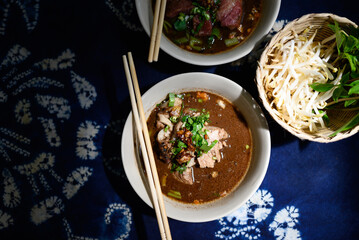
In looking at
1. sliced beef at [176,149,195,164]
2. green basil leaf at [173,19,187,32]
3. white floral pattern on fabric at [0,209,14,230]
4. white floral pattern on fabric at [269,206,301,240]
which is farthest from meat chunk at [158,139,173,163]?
white floral pattern on fabric at [0,209,14,230]

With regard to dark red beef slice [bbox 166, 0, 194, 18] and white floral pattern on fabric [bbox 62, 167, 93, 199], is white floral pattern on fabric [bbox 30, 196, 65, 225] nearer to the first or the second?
white floral pattern on fabric [bbox 62, 167, 93, 199]

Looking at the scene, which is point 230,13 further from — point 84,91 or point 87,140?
point 87,140

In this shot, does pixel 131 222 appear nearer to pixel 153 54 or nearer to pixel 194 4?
pixel 153 54

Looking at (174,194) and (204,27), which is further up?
(204,27)

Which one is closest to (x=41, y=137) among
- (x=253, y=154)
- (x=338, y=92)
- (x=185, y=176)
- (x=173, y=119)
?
(x=173, y=119)

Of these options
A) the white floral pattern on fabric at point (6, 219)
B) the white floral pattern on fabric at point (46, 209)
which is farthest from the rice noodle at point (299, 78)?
the white floral pattern on fabric at point (6, 219)
